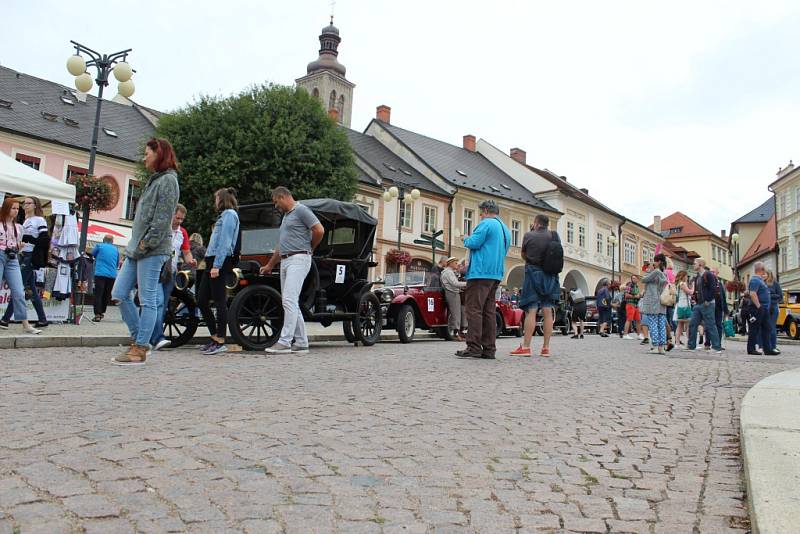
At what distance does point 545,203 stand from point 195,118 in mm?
29543

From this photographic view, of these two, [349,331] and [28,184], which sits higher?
[28,184]

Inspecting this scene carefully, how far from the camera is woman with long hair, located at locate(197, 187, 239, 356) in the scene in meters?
7.79

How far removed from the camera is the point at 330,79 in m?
77.2

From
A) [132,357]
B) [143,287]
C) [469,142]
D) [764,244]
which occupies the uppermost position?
[469,142]

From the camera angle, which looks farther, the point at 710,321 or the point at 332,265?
the point at 710,321

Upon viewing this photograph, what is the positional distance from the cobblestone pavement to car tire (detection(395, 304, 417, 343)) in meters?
6.71

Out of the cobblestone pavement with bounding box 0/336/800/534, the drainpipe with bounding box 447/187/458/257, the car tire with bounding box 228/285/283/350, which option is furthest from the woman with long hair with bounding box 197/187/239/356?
the drainpipe with bounding box 447/187/458/257

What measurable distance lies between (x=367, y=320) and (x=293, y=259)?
9.77 ft

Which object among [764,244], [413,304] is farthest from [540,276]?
[764,244]

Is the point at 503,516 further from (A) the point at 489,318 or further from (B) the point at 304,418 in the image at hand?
(A) the point at 489,318

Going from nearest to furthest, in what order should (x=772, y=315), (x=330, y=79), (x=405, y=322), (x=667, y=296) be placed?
(x=667, y=296) < (x=405, y=322) < (x=772, y=315) < (x=330, y=79)

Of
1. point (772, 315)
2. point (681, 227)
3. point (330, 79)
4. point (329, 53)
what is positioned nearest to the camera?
point (772, 315)

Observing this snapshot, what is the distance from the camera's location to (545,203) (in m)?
49.4

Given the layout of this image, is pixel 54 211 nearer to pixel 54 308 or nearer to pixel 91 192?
pixel 91 192
